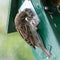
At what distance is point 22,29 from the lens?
5.56 feet

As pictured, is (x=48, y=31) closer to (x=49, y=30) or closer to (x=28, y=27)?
(x=49, y=30)

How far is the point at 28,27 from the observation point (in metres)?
1.65

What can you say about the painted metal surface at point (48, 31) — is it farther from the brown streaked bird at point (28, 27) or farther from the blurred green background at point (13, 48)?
the blurred green background at point (13, 48)

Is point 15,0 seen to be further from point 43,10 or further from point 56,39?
point 56,39

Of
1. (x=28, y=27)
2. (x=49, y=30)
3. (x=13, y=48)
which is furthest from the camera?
(x=13, y=48)

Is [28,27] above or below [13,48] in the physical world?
above

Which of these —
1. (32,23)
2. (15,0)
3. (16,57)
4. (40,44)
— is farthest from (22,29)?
(16,57)

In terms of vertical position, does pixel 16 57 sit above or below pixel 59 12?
below

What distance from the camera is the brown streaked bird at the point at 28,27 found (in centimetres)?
159

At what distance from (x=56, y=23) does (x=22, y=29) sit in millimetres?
333

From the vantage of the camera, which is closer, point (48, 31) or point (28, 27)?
point (48, 31)

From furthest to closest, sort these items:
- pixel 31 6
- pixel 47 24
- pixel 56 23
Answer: pixel 31 6 → pixel 47 24 → pixel 56 23

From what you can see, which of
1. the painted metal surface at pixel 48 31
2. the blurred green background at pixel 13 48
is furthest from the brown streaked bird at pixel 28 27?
the blurred green background at pixel 13 48

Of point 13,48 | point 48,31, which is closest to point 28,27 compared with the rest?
point 48,31
